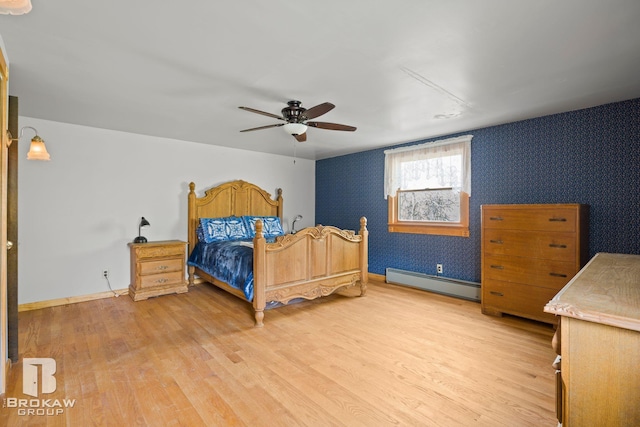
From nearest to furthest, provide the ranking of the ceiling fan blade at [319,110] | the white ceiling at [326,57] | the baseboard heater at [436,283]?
the white ceiling at [326,57] < the ceiling fan blade at [319,110] < the baseboard heater at [436,283]

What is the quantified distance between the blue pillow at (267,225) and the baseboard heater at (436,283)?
6.63ft

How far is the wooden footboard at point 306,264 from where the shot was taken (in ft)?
10.3

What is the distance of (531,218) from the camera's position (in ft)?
10.2

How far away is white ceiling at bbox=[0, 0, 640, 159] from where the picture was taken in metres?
1.60

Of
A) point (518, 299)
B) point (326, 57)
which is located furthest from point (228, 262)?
point (518, 299)

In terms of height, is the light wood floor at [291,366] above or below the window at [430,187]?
below

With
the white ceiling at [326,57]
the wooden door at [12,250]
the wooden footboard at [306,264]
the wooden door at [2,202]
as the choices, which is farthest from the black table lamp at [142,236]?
the wooden door at [2,202]

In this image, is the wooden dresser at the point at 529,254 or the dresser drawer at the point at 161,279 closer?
the wooden dresser at the point at 529,254

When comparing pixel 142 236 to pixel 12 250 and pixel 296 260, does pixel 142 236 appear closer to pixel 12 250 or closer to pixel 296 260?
pixel 12 250

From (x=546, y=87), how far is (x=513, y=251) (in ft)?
5.40

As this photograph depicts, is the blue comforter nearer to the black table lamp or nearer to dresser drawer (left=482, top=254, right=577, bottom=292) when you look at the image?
the black table lamp

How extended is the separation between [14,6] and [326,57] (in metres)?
1.56

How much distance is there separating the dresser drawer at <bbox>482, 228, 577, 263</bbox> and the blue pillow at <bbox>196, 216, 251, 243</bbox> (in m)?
3.49

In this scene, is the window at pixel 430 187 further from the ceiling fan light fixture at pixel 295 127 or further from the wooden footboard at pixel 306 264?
the ceiling fan light fixture at pixel 295 127
